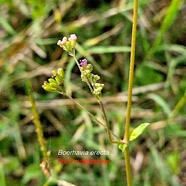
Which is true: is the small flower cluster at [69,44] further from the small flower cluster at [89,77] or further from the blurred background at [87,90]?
the blurred background at [87,90]

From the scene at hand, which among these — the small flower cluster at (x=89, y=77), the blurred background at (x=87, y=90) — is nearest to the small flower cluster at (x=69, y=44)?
the small flower cluster at (x=89, y=77)

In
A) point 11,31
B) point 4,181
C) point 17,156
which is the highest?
point 11,31

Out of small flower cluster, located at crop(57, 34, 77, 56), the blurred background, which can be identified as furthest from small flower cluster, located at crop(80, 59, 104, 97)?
the blurred background

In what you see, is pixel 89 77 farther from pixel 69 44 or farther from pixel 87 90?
pixel 87 90

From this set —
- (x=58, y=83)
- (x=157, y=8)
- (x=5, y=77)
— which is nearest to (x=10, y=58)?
(x=5, y=77)

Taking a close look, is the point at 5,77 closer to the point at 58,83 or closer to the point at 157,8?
the point at 157,8

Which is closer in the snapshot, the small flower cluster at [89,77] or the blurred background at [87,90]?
the small flower cluster at [89,77]

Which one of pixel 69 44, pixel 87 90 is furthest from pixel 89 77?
pixel 87 90

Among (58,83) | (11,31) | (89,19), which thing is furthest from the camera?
(89,19)
